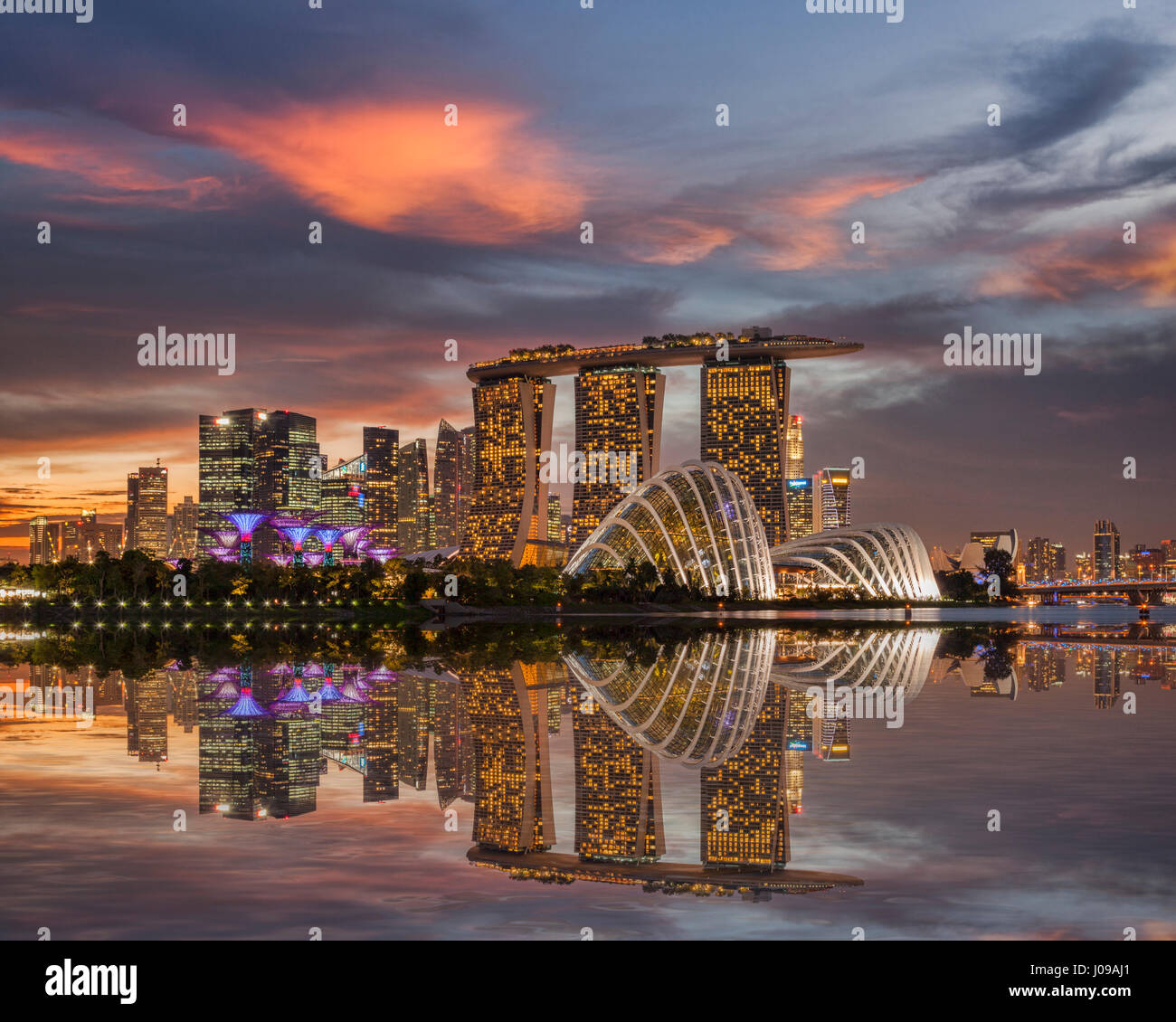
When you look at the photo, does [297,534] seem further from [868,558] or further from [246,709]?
[246,709]

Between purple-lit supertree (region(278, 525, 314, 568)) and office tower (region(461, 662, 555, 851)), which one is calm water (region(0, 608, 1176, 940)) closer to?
office tower (region(461, 662, 555, 851))

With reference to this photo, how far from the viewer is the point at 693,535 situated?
130 m

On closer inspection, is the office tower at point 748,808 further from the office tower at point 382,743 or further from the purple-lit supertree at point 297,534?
the purple-lit supertree at point 297,534

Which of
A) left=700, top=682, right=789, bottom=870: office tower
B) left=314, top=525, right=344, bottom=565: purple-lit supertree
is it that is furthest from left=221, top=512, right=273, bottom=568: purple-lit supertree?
left=700, top=682, right=789, bottom=870: office tower

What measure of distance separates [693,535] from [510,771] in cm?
10953

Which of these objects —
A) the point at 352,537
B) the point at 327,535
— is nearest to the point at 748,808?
the point at 327,535

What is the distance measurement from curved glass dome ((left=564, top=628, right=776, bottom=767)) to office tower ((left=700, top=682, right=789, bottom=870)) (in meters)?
0.58

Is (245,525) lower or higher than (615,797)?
higher

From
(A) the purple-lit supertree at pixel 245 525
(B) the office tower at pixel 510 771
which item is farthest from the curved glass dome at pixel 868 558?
(B) the office tower at pixel 510 771

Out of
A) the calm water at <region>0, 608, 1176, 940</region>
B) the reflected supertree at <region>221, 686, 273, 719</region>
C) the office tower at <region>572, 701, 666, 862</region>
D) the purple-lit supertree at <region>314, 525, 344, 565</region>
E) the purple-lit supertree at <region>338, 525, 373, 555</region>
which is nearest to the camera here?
the calm water at <region>0, 608, 1176, 940</region>

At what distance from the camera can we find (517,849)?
50.8ft

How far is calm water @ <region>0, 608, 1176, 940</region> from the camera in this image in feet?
40.3
